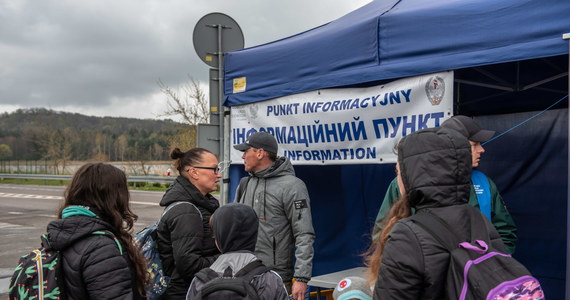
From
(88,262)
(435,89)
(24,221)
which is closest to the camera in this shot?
(88,262)

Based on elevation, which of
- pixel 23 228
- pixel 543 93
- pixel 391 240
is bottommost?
pixel 23 228

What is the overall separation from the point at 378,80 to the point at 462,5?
75 centimetres

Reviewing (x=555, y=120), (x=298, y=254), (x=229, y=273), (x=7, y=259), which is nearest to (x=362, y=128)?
(x=298, y=254)

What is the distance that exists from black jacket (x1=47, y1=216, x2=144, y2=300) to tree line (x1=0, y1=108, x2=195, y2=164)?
3.70 ft

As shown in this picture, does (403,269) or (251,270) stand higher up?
(403,269)

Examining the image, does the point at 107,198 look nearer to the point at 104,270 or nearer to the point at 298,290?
the point at 104,270

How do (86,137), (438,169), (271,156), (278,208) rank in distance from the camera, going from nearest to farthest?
1. (438,169)
2. (278,208)
3. (271,156)
4. (86,137)

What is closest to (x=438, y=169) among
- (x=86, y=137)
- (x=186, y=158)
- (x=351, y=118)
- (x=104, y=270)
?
(x=104, y=270)

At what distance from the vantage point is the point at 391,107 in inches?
130

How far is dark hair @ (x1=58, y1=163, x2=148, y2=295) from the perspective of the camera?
6.80ft

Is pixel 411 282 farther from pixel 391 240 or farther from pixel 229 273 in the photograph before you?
pixel 229 273

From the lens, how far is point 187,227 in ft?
8.88

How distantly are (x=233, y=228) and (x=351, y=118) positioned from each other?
1.82 metres

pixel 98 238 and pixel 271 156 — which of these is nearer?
pixel 98 238
